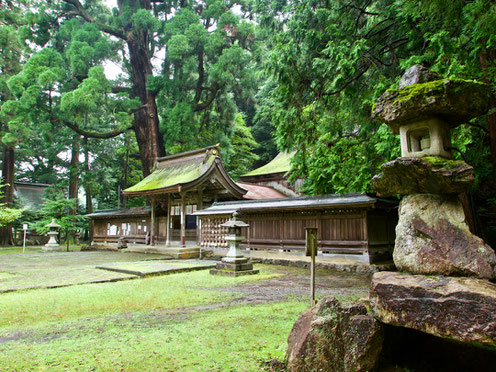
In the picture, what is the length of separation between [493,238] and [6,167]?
31.2m

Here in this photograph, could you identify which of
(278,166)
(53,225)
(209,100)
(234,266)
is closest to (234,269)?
(234,266)

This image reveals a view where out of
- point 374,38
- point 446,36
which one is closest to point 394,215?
point 374,38

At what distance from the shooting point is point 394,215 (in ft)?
40.5

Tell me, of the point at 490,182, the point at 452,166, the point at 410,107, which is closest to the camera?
the point at 452,166

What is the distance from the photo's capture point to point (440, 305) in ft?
8.60

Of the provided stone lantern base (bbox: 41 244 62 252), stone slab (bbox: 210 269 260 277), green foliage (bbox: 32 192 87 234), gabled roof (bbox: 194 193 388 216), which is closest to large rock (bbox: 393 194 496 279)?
stone slab (bbox: 210 269 260 277)

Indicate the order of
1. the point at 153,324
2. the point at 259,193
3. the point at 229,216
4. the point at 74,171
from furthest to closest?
1. the point at 74,171
2. the point at 259,193
3. the point at 229,216
4. the point at 153,324

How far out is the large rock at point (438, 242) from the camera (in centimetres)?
288

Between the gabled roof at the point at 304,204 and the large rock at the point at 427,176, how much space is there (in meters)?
6.79

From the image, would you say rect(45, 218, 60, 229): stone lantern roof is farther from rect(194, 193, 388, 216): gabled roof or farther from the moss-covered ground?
the moss-covered ground

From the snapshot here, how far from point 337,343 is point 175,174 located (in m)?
15.9

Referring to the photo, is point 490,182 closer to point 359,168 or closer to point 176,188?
point 359,168

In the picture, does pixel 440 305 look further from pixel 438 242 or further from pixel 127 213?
pixel 127 213

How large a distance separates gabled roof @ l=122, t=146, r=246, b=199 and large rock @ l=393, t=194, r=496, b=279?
41.4 ft
